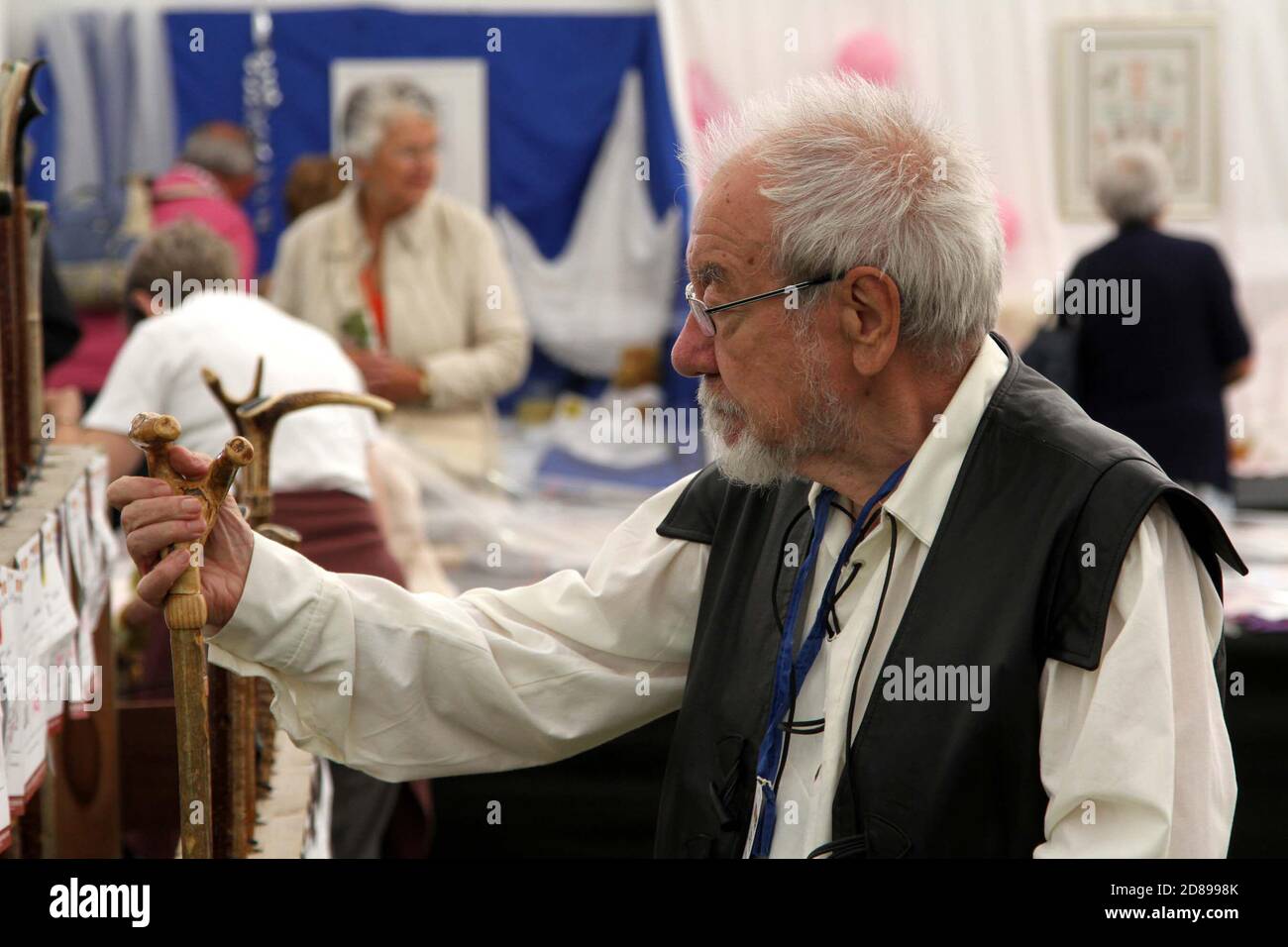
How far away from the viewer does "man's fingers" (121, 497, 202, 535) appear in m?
1.53

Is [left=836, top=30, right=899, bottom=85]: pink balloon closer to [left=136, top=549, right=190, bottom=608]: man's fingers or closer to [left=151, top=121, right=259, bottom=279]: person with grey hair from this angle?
[left=151, top=121, right=259, bottom=279]: person with grey hair

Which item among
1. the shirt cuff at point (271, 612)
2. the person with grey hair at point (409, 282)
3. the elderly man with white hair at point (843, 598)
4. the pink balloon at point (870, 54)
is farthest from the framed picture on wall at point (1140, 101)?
the shirt cuff at point (271, 612)

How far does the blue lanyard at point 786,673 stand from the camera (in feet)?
5.67

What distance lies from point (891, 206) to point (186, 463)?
796 millimetres

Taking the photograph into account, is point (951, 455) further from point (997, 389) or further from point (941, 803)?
point (941, 803)

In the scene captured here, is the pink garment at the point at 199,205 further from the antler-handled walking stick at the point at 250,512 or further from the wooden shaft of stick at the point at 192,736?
the wooden shaft of stick at the point at 192,736

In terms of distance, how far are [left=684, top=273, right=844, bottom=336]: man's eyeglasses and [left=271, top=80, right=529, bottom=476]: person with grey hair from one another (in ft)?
11.5

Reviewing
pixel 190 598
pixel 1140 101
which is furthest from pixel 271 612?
pixel 1140 101

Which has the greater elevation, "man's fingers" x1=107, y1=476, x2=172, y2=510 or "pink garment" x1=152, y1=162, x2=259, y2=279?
"pink garment" x1=152, y1=162, x2=259, y2=279

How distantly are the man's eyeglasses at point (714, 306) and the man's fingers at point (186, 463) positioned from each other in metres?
0.58

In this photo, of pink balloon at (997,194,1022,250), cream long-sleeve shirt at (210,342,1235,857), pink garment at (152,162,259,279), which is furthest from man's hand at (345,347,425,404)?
pink balloon at (997,194,1022,250)

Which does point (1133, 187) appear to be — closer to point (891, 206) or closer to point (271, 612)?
point (891, 206)

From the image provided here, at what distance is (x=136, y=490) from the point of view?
5.09 ft
